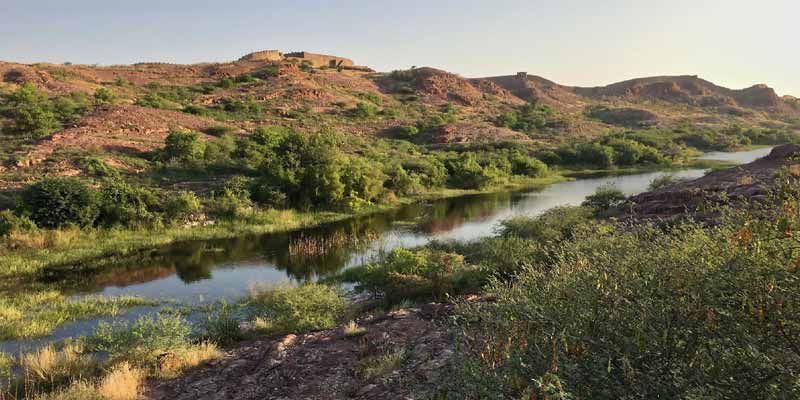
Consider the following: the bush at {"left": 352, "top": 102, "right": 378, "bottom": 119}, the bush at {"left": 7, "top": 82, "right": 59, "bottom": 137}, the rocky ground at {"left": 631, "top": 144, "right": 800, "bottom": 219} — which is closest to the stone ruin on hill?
the bush at {"left": 352, "top": 102, "right": 378, "bottom": 119}

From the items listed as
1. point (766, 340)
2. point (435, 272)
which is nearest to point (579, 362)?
point (766, 340)

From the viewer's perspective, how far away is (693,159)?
5719 cm

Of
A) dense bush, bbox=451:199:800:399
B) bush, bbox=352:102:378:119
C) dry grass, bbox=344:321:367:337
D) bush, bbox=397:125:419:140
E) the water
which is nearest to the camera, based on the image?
dense bush, bbox=451:199:800:399

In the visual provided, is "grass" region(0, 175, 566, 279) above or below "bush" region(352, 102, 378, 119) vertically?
below

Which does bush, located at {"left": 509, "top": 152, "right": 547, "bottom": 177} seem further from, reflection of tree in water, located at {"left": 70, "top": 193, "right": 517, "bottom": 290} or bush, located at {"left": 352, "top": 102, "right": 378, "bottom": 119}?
bush, located at {"left": 352, "top": 102, "right": 378, "bottom": 119}

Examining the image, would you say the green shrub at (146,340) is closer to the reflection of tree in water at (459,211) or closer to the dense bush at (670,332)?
the dense bush at (670,332)

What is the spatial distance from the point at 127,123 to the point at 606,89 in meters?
138

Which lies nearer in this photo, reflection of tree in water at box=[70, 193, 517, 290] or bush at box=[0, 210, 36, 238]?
reflection of tree in water at box=[70, 193, 517, 290]

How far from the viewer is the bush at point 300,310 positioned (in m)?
→ 11.5

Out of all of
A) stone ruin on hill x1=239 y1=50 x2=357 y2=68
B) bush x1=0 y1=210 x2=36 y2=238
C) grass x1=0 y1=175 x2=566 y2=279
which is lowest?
grass x1=0 y1=175 x2=566 y2=279

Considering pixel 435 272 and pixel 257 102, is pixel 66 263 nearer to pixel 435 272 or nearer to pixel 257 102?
pixel 435 272

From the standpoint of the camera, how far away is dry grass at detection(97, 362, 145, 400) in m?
7.69

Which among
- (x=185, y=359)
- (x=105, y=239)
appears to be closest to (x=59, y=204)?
(x=105, y=239)

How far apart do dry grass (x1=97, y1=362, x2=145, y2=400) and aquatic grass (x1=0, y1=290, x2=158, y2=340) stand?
198 inches
